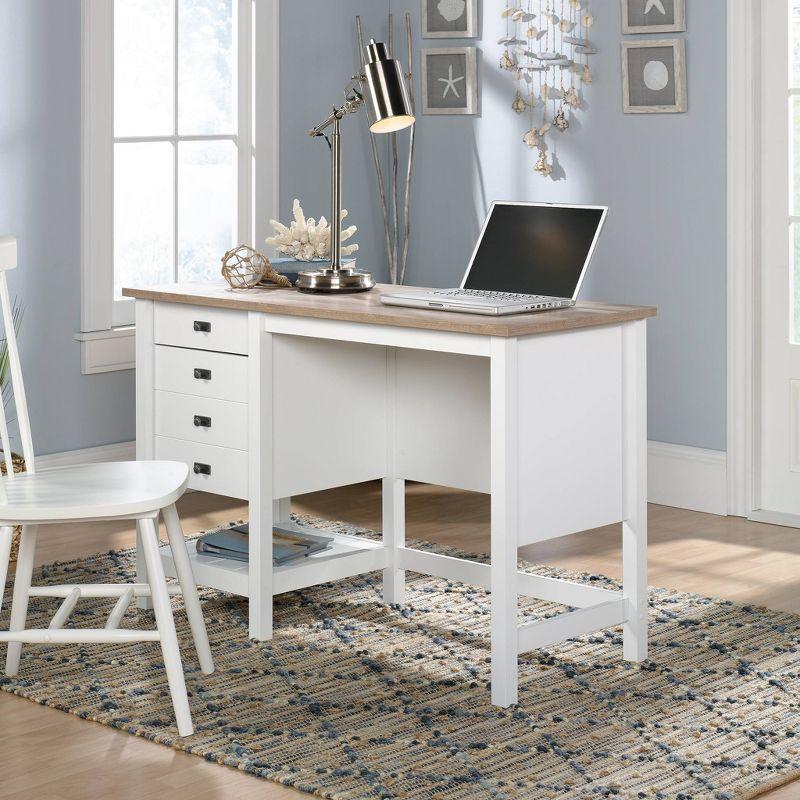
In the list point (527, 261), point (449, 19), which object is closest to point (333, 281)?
point (527, 261)

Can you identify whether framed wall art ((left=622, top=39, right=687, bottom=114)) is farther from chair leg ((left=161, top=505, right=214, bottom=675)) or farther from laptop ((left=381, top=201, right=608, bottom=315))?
chair leg ((left=161, top=505, right=214, bottom=675))

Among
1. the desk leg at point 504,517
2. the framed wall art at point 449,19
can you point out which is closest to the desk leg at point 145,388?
the desk leg at point 504,517

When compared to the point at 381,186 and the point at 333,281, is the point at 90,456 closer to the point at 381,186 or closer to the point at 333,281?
the point at 381,186

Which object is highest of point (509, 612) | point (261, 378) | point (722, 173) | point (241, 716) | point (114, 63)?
point (114, 63)

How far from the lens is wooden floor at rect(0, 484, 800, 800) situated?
241cm

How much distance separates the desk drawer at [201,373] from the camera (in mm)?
3170

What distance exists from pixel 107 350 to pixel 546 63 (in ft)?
5.78

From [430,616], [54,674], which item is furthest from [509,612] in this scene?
[54,674]

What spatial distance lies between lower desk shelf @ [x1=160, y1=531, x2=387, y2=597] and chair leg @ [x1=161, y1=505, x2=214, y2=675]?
0.28 metres

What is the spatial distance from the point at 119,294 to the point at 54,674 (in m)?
1.96

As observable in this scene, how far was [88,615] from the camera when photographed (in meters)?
3.30

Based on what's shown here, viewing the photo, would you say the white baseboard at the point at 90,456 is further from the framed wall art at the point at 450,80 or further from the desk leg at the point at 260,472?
the framed wall art at the point at 450,80

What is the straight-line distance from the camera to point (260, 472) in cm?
312

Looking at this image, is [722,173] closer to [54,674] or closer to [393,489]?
[393,489]
